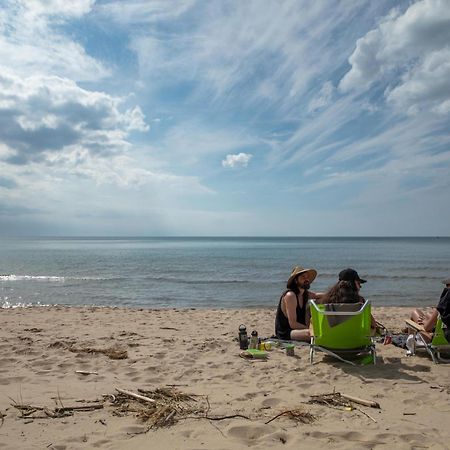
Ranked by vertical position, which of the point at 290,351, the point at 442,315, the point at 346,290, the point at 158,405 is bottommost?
the point at 290,351

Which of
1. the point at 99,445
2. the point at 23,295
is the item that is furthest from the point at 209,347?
the point at 23,295

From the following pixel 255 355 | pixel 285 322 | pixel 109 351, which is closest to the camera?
pixel 255 355

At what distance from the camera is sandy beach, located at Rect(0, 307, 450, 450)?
3.34 meters

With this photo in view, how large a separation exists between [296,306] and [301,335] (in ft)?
1.57

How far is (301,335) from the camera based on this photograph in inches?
256

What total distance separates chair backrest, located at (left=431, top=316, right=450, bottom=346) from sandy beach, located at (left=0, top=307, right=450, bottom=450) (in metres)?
0.31

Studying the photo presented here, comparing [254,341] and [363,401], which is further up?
[363,401]

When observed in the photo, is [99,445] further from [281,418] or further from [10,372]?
[10,372]

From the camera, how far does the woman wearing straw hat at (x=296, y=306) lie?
659 cm

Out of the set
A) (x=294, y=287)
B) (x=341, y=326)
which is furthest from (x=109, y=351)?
(x=341, y=326)

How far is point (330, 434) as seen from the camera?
3.40 meters

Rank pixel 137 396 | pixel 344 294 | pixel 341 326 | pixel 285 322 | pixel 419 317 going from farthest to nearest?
1. pixel 285 322
2. pixel 419 317
3. pixel 344 294
4. pixel 341 326
5. pixel 137 396

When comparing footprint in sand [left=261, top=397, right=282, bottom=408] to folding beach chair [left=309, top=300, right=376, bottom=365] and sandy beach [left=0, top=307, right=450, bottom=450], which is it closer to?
sandy beach [left=0, top=307, right=450, bottom=450]

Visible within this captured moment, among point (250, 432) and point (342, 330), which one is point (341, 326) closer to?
point (342, 330)
